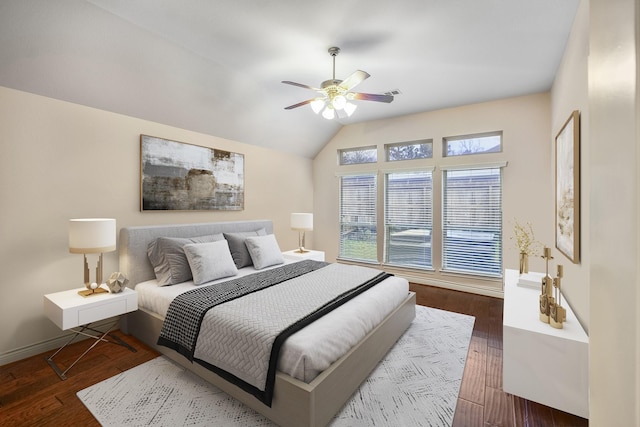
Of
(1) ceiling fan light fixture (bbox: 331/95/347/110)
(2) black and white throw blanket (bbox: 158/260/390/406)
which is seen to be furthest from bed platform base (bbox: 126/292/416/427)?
(1) ceiling fan light fixture (bbox: 331/95/347/110)

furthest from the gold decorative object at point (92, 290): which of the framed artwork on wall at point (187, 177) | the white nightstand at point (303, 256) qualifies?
the white nightstand at point (303, 256)

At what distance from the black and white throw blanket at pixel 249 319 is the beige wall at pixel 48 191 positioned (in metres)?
1.25

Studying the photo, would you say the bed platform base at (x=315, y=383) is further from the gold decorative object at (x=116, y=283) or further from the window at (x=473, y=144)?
the window at (x=473, y=144)

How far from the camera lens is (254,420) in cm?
185

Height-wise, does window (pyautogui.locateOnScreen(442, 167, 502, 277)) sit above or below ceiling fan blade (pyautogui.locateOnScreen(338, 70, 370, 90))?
below

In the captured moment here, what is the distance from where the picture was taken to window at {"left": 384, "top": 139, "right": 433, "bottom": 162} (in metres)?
4.80

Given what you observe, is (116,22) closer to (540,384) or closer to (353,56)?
→ (353,56)

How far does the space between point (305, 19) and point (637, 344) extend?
2.67 m

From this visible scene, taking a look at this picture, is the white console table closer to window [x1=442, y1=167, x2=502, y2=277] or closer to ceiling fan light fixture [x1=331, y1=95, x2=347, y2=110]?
ceiling fan light fixture [x1=331, y1=95, x2=347, y2=110]

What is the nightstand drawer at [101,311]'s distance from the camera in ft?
7.67

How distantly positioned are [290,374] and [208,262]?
1.67 metres

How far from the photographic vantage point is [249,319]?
2020 millimetres

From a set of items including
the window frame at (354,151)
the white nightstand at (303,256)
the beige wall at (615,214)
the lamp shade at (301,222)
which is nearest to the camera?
the beige wall at (615,214)

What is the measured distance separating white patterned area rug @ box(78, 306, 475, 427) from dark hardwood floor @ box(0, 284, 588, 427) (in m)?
0.08
